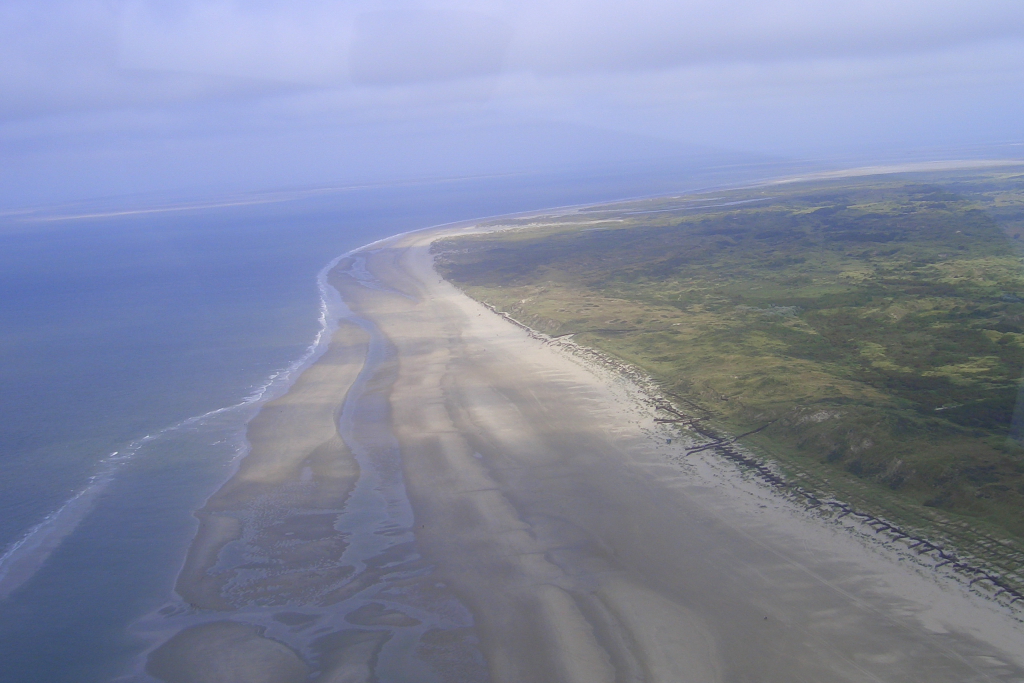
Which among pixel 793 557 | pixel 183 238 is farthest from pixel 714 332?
pixel 183 238

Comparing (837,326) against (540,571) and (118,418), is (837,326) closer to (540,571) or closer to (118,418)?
(540,571)

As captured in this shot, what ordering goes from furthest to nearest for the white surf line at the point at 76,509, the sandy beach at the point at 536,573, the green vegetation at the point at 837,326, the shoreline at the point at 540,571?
the green vegetation at the point at 837,326 → the white surf line at the point at 76,509 → the shoreline at the point at 540,571 → the sandy beach at the point at 536,573

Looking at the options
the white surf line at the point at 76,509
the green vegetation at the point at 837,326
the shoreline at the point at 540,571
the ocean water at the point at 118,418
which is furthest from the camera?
the green vegetation at the point at 837,326

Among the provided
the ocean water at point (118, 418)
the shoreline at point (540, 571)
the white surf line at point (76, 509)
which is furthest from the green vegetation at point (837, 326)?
the ocean water at point (118, 418)

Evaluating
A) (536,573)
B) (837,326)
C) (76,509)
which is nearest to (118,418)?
(76,509)

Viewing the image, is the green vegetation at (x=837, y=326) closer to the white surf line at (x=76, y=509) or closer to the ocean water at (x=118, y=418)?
the white surf line at (x=76, y=509)

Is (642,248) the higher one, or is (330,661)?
(642,248)

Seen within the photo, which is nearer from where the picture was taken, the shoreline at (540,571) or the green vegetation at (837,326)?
the shoreline at (540,571)

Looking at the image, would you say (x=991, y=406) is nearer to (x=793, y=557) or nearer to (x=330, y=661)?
(x=793, y=557)
